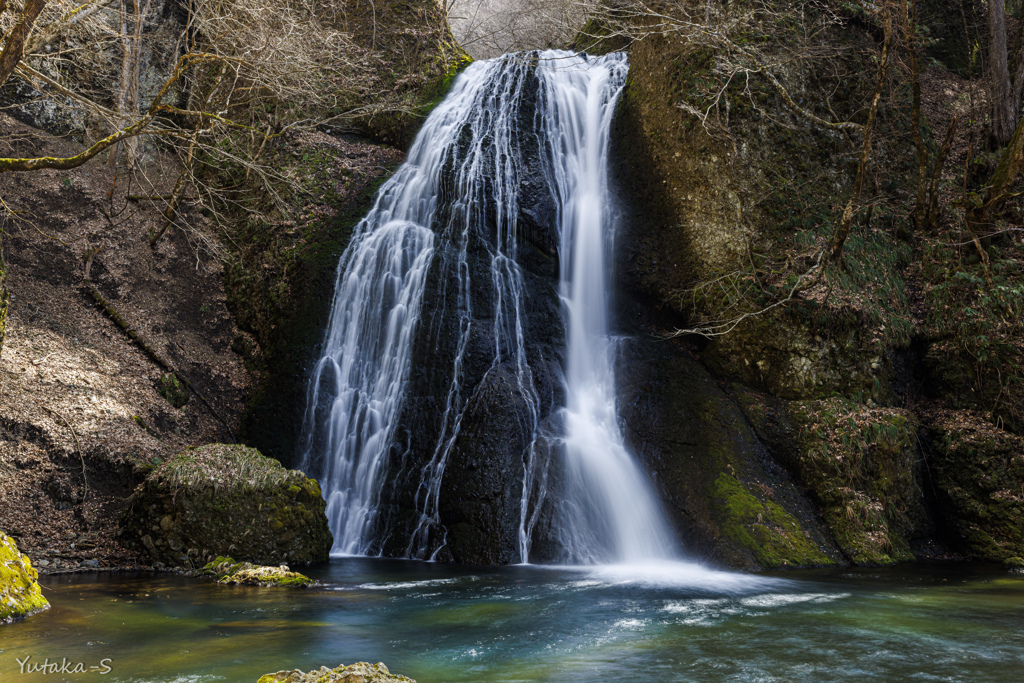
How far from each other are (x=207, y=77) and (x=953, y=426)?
17476mm

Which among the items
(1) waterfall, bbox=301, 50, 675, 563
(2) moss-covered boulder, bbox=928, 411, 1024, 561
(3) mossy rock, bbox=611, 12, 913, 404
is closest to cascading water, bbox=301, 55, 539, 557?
(1) waterfall, bbox=301, 50, 675, 563

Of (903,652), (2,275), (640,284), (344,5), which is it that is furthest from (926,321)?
(344,5)

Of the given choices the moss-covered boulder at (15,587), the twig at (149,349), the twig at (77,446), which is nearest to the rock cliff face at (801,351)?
the twig at (149,349)

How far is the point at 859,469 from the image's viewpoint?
862 centimetres

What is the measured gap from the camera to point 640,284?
37.1 feet

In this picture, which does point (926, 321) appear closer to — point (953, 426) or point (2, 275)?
point (953, 426)

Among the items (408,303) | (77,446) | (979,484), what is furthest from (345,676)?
(979,484)

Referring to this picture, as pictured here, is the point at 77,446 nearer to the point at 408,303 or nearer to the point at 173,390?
the point at 173,390

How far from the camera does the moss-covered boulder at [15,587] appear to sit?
15.3ft

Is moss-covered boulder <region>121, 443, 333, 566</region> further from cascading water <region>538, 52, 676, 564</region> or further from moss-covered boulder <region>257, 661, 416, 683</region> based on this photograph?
moss-covered boulder <region>257, 661, 416, 683</region>

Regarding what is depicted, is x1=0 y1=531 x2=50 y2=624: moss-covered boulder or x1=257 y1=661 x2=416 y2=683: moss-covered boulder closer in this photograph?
x1=257 y1=661 x2=416 y2=683: moss-covered boulder

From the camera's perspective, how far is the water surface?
4004 mm

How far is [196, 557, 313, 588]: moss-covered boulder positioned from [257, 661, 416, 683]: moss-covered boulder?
11.5 feet

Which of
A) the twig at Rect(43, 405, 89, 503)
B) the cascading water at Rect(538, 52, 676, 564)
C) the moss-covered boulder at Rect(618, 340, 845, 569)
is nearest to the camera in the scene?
the twig at Rect(43, 405, 89, 503)
